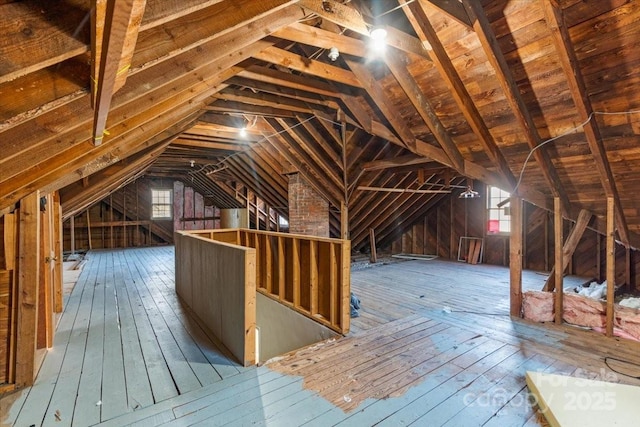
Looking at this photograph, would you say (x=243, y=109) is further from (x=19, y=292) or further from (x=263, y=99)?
(x=19, y=292)

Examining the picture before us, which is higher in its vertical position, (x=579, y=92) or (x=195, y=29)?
(x=579, y=92)

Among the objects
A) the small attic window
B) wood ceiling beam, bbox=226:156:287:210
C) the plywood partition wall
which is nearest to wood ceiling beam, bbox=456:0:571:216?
the plywood partition wall

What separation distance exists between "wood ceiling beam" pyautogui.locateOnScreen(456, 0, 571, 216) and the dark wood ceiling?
15mm

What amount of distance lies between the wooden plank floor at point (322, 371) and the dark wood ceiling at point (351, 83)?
1480mm

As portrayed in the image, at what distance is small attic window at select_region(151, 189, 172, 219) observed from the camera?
1184cm

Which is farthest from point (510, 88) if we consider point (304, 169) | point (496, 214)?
point (496, 214)

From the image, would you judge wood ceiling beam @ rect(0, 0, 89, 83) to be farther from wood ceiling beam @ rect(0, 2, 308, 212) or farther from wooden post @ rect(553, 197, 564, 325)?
wooden post @ rect(553, 197, 564, 325)

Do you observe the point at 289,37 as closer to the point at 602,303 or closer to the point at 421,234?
the point at 602,303

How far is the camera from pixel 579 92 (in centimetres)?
232

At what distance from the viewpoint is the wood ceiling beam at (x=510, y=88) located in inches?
84.4

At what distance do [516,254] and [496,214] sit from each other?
14.4 ft

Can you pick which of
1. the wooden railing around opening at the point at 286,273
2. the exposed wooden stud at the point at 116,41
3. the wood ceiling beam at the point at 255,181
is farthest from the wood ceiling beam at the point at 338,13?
the wood ceiling beam at the point at 255,181

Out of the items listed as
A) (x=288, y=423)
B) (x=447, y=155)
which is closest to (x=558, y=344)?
(x=447, y=155)

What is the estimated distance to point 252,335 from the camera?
2654 mm
